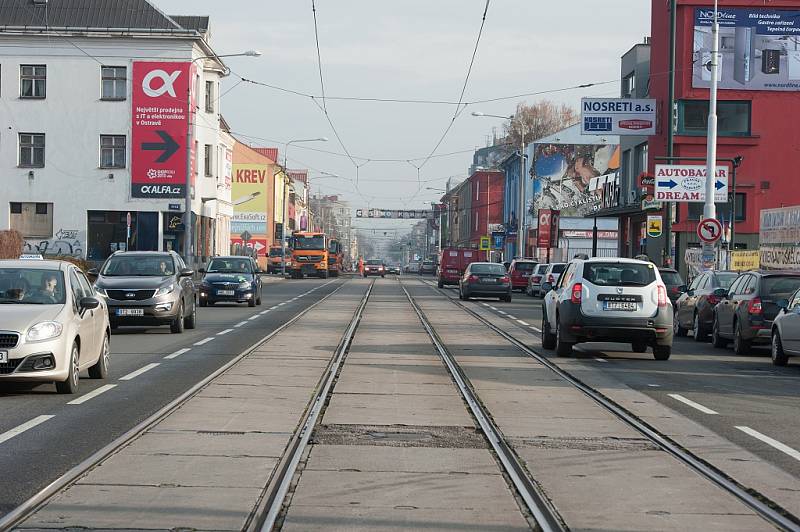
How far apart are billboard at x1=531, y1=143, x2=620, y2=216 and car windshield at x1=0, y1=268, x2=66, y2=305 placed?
8045 centimetres

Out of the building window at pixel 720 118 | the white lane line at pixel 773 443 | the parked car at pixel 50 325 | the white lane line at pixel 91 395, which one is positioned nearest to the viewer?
the white lane line at pixel 773 443

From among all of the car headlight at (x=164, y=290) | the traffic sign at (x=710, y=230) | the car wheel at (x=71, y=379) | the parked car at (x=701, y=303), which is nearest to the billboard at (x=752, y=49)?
the traffic sign at (x=710, y=230)

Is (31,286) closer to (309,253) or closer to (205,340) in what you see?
(205,340)

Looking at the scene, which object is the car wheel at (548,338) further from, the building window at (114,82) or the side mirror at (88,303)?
the building window at (114,82)

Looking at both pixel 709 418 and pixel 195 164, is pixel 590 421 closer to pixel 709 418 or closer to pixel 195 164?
pixel 709 418

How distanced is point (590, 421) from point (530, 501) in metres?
4.22

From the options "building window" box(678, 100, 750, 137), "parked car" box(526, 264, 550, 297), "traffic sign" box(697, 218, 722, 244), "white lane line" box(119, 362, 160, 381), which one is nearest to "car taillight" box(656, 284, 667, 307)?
"white lane line" box(119, 362, 160, 381)

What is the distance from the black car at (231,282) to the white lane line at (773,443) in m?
26.1

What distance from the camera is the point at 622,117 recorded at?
49.6 metres

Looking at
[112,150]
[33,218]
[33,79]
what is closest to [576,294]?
[112,150]

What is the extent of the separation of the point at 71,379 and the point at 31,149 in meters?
51.2

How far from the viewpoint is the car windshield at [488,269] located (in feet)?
148

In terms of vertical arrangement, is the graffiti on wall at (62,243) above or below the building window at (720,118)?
A: below

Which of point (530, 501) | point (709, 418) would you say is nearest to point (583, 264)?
point (709, 418)
